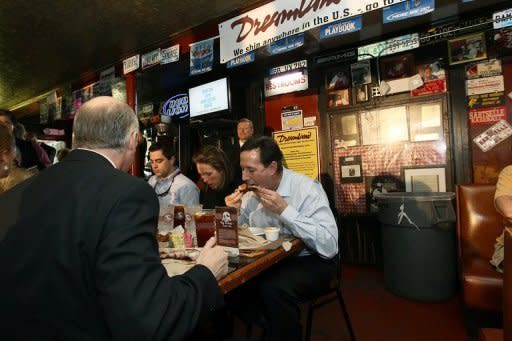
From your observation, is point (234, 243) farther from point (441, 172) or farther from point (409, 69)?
point (409, 69)

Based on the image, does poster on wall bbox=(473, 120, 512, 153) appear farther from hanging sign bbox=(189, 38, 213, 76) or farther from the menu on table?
the menu on table

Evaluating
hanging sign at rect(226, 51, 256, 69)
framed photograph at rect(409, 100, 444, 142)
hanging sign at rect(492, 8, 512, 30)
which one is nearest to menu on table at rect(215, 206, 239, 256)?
hanging sign at rect(226, 51, 256, 69)

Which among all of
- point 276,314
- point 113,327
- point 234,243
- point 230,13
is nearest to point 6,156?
point 234,243

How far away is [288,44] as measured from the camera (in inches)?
127

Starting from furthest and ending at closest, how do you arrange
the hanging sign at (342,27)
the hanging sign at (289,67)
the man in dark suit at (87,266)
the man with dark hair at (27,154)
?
the hanging sign at (289,67), the man with dark hair at (27,154), the hanging sign at (342,27), the man in dark suit at (87,266)

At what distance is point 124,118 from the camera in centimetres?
109

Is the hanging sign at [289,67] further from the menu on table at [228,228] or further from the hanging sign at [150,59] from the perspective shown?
the menu on table at [228,228]

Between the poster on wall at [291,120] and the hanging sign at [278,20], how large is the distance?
5.84 feet

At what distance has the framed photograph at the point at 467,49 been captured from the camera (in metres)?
3.54

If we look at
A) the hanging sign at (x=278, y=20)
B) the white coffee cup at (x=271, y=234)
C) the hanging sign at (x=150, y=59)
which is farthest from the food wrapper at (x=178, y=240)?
the hanging sign at (x=150, y=59)

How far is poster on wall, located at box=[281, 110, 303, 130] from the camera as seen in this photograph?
188 inches

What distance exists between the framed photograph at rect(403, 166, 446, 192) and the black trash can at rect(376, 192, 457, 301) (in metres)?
0.82

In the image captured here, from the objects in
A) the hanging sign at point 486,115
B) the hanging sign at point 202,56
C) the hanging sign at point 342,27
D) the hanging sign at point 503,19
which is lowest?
the hanging sign at point 486,115

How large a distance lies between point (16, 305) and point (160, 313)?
1.35ft
